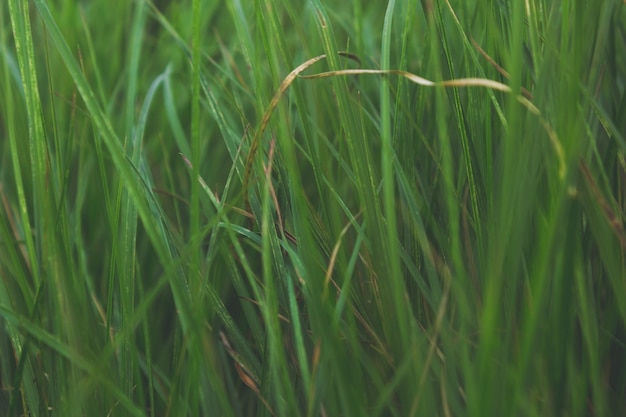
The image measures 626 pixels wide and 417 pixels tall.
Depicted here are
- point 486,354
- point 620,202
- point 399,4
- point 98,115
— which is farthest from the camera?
point 399,4

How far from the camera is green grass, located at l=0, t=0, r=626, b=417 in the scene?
53 centimetres

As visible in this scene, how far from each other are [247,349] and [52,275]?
0.63 ft

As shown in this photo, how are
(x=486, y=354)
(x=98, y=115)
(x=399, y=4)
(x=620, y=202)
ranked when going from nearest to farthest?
(x=486, y=354) < (x=98, y=115) < (x=620, y=202) < (x=399, y=4)

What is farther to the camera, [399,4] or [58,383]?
[399,4]

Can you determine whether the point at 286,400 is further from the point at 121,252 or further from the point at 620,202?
the point at 620,202

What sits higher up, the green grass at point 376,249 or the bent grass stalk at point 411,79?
the bent grass stalk at point 411,79

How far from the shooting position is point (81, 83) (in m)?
0.63

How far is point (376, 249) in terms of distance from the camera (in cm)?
61

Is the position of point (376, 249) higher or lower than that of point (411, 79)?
lower

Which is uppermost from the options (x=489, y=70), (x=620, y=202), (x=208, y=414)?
(x=489, y=70)

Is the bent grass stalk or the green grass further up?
the bent grass stalk

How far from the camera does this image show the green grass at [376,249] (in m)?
0.53

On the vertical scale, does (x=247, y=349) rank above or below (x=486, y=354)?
below

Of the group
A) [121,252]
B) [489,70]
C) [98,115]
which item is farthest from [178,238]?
[489,70]
